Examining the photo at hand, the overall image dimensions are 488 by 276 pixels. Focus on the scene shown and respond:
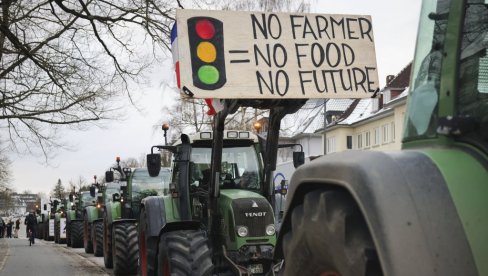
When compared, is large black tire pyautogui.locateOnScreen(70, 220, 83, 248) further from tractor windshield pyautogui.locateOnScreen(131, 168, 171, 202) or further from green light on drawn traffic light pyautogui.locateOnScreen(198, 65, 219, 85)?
green light on drawn traffic light pyautogui.locateOnScreen(198, 65, 219, 85)

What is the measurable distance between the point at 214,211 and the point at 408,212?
5820 mm

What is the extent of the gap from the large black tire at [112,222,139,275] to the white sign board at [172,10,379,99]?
29.3ft

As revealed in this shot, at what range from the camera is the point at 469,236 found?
2248 mm

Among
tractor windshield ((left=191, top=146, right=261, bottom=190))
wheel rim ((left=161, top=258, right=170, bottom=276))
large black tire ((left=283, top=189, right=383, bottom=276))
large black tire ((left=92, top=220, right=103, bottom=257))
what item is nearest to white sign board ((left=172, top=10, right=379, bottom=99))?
large black tire ((left=283, top=189, right=383, bottom=276))

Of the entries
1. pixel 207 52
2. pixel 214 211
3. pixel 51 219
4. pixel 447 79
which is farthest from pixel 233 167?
pixel 51 219

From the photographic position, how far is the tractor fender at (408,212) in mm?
2211

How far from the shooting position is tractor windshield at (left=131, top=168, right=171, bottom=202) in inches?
625

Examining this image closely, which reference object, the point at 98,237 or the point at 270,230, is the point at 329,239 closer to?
the point at 270,230

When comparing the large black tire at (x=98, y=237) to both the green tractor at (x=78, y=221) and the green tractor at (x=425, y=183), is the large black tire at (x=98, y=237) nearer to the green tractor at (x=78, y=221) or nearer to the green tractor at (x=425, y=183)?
the green tractor at (x=78, y=221)

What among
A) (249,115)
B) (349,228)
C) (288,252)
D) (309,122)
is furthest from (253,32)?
(309,122)

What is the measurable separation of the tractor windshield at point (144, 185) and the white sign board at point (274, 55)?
10.6 m

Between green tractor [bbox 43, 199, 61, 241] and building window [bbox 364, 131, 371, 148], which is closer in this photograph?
green tractor [bbox 43, 199, 61, 241]

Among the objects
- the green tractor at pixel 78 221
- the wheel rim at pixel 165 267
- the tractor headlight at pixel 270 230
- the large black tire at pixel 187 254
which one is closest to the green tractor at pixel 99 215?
the green tractor at pixel 78 221

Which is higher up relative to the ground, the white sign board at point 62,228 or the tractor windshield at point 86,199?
the tractor windshield at point 86,199
